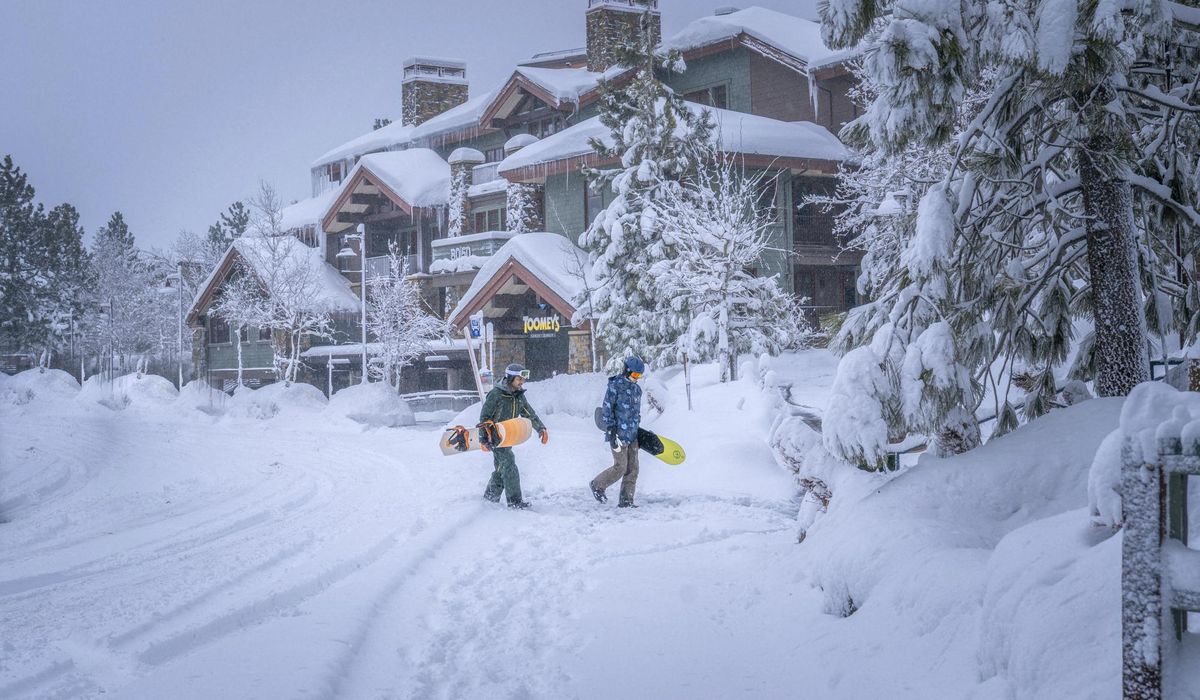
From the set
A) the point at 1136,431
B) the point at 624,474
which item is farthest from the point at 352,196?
the point at 1136,431

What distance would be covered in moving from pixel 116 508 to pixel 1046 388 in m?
10.8

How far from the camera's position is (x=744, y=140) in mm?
24062

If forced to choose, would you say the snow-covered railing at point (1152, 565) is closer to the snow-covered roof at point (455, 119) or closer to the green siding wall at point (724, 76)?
the green siding wall at point (724, 76)

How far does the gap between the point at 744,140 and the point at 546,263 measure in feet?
21.7

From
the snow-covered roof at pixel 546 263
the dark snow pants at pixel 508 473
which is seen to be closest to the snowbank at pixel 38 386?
the snow-covered roof at pixel 546 263

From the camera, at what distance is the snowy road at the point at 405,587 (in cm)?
469

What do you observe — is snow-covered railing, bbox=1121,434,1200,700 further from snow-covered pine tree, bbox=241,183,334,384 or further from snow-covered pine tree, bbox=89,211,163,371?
snow-covered pine tree, bbox=89,211,163,371

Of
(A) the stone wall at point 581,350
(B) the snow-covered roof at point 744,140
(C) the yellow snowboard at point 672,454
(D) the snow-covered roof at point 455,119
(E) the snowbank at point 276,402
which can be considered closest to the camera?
(C) the yellow snowboard at point 672,454

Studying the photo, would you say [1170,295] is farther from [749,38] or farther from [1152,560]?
[749,38]

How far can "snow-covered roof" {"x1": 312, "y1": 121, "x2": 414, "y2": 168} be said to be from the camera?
134 feet

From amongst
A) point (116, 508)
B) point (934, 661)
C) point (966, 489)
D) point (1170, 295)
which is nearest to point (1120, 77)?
point (1170, 295)

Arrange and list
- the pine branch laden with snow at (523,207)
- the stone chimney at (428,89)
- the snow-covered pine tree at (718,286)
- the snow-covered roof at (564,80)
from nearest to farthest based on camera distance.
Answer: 1. the snow-covered pine tree at (718,286)
2. the pine branch laden with snow at (523,207)
3. the snow-covered roof at (564,80)
4. the stone chimney at (428,89)

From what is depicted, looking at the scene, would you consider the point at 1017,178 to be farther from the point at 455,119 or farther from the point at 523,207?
the point at 455,119

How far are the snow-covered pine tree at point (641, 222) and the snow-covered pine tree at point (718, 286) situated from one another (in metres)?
0.44
